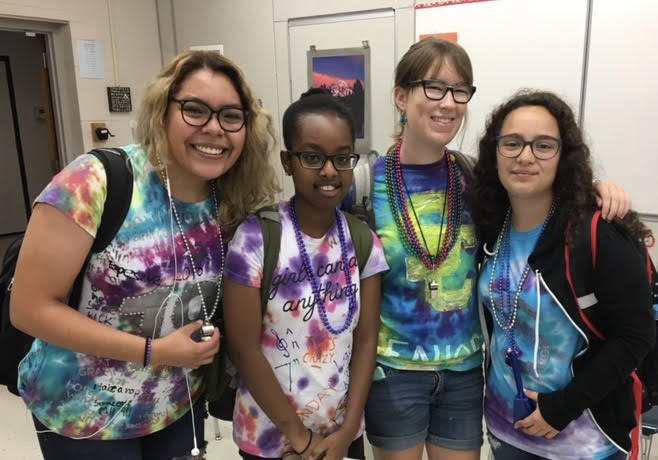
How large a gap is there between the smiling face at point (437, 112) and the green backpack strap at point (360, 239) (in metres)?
0.30

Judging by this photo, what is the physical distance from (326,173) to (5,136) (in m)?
6.70

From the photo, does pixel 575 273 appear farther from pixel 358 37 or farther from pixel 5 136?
pixel 5 136

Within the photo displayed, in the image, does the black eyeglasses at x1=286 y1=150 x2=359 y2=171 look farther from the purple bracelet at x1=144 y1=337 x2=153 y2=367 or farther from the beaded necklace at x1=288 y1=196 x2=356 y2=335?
the purple bracelet at x1=144 y1=337 x2=153 y2=367

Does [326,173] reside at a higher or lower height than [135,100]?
lower

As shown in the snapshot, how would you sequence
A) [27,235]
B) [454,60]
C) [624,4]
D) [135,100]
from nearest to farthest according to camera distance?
[27,235] → [454,60] → [624,4] → [135,100]

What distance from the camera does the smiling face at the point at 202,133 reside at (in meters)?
1.08

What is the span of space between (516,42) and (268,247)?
2.48m

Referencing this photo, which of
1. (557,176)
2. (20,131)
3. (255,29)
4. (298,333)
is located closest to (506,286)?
(557,176)

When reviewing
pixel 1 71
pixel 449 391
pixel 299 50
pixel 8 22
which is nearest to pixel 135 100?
pixel 8 22

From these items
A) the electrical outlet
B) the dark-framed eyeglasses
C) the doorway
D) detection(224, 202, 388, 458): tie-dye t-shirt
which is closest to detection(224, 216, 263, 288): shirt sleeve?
detection(224, 202, 388, 458): tie-dye t-shirt

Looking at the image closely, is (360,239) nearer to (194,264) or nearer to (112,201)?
(194,264)

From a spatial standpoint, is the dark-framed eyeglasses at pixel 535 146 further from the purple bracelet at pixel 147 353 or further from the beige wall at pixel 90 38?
the beige wall at pixel 90 38

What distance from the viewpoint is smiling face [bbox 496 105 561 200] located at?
1164mm

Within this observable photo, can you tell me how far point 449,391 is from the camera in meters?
1.33
